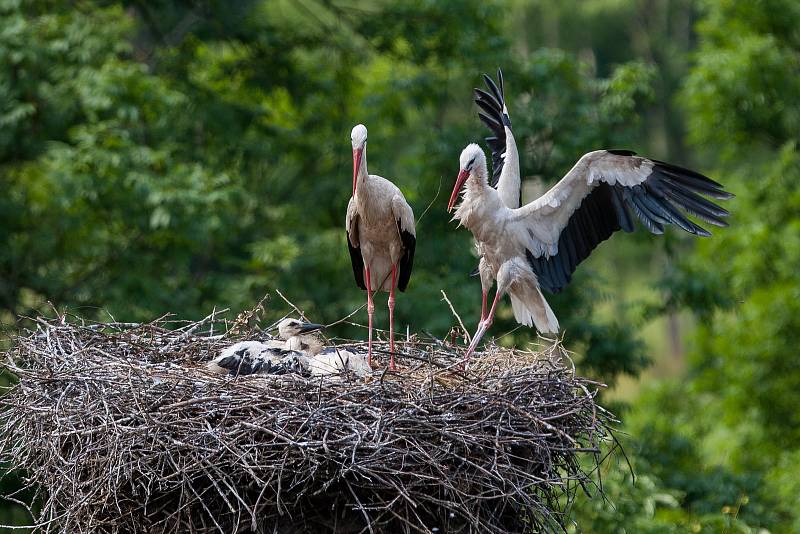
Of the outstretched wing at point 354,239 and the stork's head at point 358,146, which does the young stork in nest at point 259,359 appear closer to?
the outstretched wing at point 354,239

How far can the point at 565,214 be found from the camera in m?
7.07

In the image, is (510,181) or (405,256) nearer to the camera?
(405,256)

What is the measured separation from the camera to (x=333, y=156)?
14.1 meters

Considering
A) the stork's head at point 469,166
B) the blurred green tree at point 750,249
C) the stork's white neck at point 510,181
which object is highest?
the stork's head at point 469,166

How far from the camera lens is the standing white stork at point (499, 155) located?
292 inches

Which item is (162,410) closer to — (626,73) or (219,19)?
(626,73)

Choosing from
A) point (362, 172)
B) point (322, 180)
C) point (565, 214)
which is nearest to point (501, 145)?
point (565, 214)

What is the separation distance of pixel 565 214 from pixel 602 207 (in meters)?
0.23

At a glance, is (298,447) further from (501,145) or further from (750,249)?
(750,249)

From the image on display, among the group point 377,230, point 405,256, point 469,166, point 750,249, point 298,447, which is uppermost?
point 469,166

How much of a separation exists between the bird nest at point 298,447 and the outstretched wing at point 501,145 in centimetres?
191

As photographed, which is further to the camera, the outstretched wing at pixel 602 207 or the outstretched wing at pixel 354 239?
the outstretched wing at pixel 354 239

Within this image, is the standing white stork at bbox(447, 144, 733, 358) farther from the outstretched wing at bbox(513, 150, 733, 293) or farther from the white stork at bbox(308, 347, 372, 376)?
the white stork at bbox(308, 347, 372, 376)

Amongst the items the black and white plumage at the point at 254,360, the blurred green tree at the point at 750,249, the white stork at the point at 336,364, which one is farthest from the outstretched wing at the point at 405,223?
the blurred green tree at the point at 750,249
